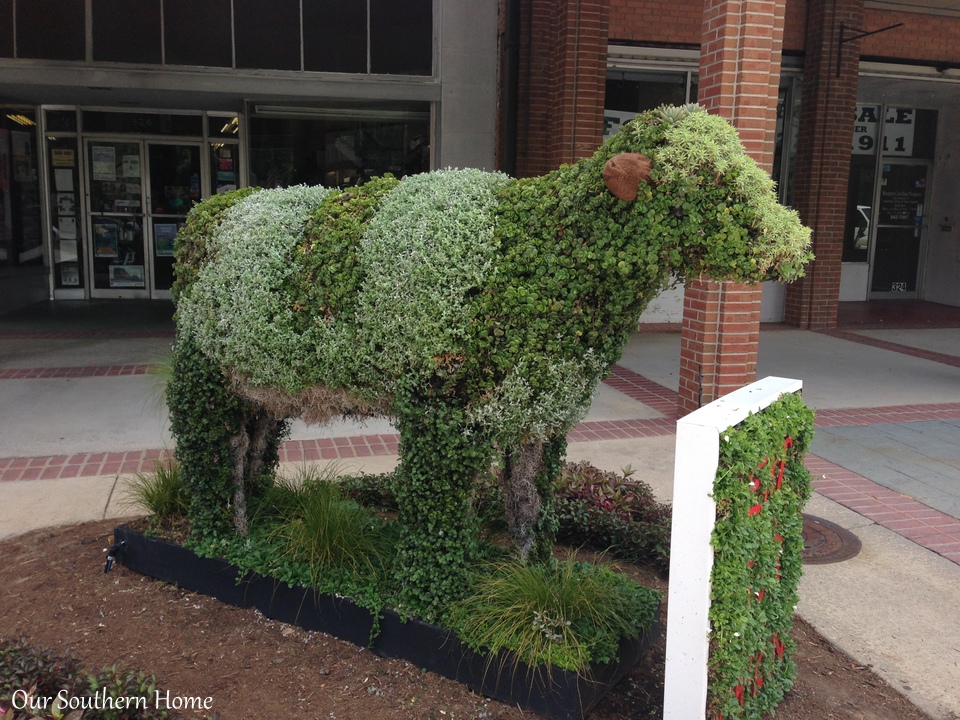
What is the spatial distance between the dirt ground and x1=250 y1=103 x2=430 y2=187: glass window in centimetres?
796

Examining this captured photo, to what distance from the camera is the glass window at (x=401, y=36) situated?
1045 cm

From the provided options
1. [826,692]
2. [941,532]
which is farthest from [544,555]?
[941,532]

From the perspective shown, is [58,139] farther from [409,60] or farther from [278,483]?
[278,483]

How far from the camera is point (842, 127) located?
12297mm

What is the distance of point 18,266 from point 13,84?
12.3ft

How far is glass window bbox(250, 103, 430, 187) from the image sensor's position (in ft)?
37.2

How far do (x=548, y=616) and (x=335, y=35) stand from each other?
8975 millimetres

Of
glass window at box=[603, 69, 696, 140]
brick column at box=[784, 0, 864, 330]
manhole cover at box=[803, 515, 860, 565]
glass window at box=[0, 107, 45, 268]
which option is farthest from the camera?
glass window at box=[0, 107, 45, 268]

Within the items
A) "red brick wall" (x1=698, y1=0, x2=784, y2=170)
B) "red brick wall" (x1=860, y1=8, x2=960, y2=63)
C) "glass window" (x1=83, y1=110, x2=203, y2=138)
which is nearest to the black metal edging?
"red brick wall" (x1=698, y1=0, x2=784, y2=170)

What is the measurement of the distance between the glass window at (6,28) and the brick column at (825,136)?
35.7 ft

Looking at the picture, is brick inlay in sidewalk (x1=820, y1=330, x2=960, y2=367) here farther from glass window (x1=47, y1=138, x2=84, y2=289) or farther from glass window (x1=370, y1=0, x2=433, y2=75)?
glass window (x1=47, y1=138, x2=84, y2=289)

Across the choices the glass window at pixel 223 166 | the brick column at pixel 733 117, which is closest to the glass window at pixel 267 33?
the glass window at pixel 223 166

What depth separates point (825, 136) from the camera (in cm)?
1227

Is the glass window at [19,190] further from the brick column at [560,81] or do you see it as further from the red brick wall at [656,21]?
the red brick wall at [656,21]
